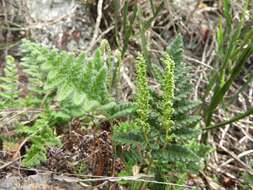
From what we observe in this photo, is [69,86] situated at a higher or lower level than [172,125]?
higher

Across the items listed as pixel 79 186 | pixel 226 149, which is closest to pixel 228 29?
pixel 226 149

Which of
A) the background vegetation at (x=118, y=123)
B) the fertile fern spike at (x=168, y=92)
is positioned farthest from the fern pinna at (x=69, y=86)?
the fertile fern spike at (x=168, y=92)

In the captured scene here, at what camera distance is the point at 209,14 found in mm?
2492

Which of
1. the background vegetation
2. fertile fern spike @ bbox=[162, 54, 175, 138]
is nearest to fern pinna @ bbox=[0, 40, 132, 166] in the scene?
the background vegetation

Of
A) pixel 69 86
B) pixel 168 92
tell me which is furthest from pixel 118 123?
pixel 168 92

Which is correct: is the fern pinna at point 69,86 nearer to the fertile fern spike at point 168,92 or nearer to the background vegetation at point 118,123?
the background vegetation at point 118,123

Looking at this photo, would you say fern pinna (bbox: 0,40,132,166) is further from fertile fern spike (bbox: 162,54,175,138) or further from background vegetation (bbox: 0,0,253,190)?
fertile fern spike (bbox: 162,54,175,138)

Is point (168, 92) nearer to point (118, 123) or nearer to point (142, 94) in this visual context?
point (142, 94)

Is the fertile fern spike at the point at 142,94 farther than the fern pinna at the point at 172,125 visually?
No

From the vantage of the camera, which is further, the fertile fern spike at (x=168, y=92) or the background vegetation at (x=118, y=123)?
the background vegetation at (x=118, y=123)

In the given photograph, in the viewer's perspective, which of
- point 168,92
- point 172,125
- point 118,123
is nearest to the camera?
point 168,92

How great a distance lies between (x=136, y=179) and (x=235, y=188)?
0.58 m

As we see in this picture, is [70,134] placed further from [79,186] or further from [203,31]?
[203,31]

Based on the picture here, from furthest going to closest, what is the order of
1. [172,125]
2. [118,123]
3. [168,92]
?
[118,123] → [172,125] → [168,92]
